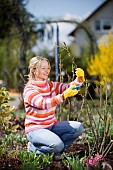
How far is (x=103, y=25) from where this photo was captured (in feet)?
124

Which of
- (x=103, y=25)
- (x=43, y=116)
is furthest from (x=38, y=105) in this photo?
(x=103, y=25)

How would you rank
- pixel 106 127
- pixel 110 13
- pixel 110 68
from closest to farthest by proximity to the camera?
1. pixel 106 127
2. pixel 110 68
3. pixel 110 13

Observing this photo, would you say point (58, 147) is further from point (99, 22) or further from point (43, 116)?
point (99, 22)

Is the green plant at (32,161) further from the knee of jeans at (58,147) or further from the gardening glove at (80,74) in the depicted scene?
the gardening glove at (80,74)

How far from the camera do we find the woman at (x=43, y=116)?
4.50 metres

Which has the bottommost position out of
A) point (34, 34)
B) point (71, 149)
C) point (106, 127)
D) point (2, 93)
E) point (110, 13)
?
point (71, 149)

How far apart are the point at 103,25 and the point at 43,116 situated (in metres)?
33.8

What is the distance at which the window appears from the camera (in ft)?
123

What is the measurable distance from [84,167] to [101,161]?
0.55 feet

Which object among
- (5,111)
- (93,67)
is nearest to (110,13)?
(93,67)

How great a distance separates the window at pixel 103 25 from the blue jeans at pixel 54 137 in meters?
33.3

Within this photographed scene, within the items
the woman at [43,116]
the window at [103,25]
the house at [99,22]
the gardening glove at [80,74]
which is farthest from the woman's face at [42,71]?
the window at [103,25]

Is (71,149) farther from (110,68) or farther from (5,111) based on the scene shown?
(110,68)

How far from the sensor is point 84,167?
384 centimetres
